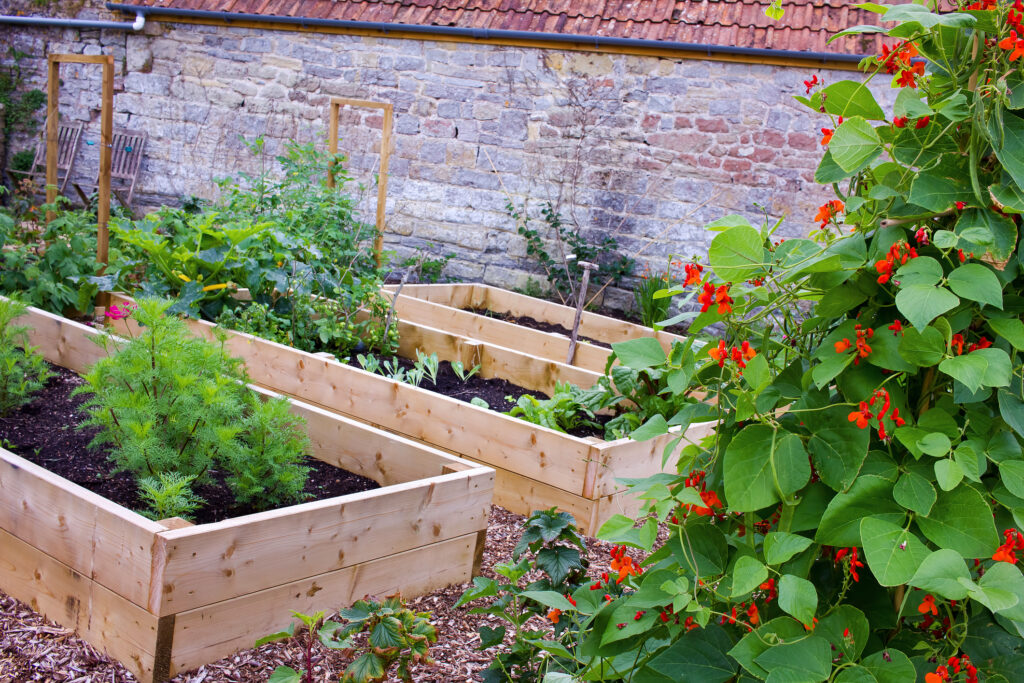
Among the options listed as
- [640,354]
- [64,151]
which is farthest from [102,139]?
[64,151]

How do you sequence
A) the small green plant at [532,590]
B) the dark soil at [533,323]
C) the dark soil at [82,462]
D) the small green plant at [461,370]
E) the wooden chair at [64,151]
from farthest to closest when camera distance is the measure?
the wooden chair at [64,151] → the dark soil at [533,323] → the small green plant at [461,370] → the dark soil at [82,462] → the small green plant at [532,590]

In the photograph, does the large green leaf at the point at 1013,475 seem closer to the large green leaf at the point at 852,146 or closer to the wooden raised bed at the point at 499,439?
the large green leaf at the point at 852,146

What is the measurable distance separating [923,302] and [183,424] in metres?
2.28

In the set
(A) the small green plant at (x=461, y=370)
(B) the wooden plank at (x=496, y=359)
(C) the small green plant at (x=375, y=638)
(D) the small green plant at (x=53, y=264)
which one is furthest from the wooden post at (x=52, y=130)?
(C) the small green plant at (x=375, y=638)

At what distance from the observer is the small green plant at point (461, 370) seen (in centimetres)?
448

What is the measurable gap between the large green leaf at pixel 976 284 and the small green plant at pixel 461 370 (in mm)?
3539

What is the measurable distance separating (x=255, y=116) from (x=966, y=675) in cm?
889

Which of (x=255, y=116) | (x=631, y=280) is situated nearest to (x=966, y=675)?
(x=631, y=280)

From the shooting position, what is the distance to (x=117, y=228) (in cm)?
477

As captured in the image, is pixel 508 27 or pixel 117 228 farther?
pixel 508 27

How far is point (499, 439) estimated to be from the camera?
359cm

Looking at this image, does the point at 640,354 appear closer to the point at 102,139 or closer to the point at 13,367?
the point at 13,367

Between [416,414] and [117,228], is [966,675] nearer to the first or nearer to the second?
[416,414]

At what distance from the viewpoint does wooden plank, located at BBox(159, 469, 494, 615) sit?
6.97ft
